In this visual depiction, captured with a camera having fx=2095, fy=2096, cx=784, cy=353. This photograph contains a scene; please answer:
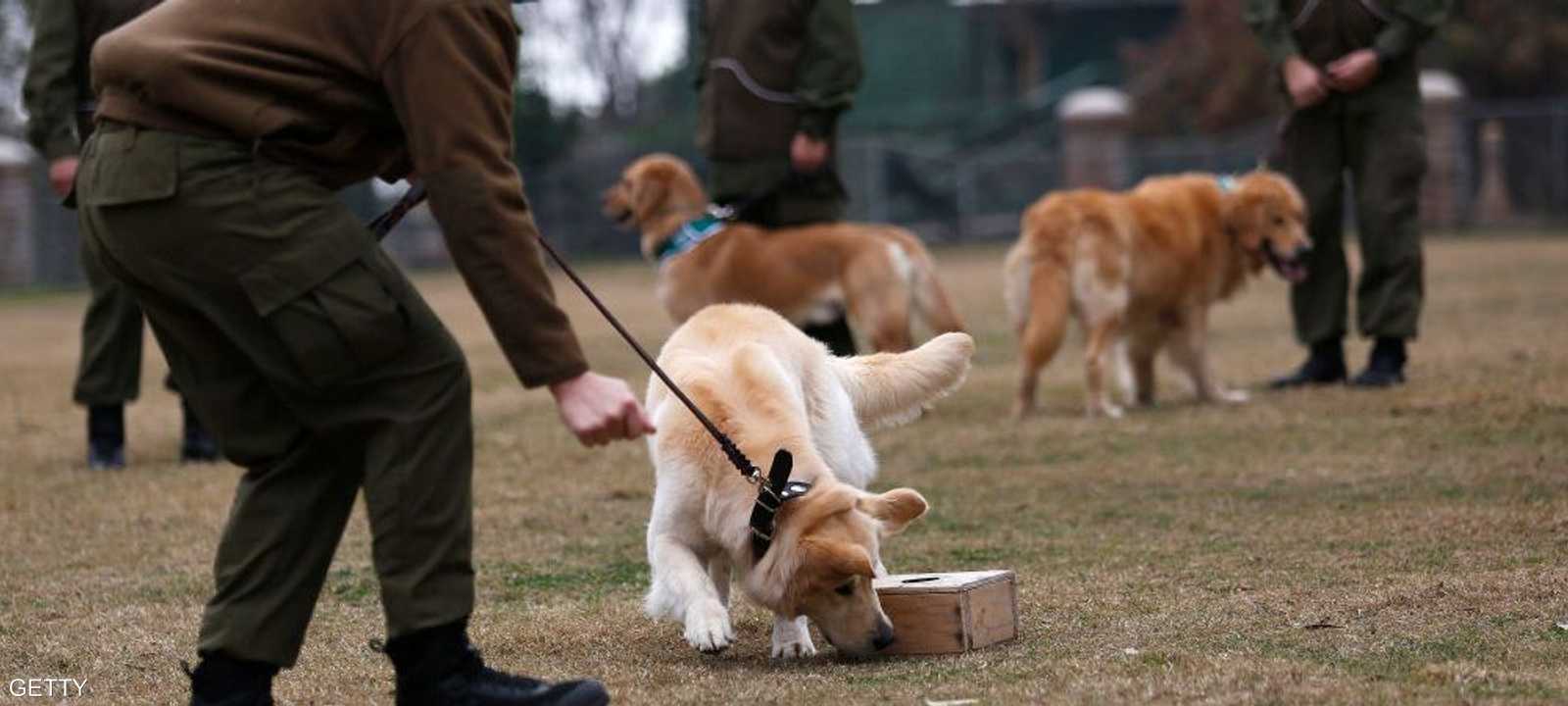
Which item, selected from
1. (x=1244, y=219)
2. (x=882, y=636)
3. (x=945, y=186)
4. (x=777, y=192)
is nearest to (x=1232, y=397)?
(x=1244, y=219)

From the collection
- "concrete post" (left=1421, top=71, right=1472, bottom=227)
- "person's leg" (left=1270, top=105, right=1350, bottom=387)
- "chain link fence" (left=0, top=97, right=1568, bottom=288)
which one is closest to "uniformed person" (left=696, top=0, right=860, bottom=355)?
"person's leg" (left=1270, top=105, right=1350, bottom=387)

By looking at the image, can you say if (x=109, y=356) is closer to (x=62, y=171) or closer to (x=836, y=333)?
(x=62, y=171)

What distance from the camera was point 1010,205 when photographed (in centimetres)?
3012

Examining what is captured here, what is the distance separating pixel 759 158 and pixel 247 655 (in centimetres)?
570

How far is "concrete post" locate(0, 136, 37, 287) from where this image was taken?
2786 cm

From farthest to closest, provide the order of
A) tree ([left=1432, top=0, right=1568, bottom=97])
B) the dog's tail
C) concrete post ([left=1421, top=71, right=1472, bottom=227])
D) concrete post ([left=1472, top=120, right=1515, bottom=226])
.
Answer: tree ([left=1432, top=0, right=1568, bottom=97]) < concrete post ([left=1472, top=120, right=1515, bottom=226]) < concrete post ([left=1421, top=71, right=1472, bottom=227]) < the dog's tail

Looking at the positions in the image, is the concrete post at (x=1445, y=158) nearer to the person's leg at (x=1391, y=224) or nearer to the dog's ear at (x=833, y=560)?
the person's leg at (x=1391, y=224)

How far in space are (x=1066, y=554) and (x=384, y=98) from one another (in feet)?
9.80

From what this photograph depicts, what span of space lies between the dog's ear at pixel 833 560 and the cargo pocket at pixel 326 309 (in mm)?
1166

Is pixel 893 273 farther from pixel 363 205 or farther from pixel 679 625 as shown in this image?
pixel 363 205

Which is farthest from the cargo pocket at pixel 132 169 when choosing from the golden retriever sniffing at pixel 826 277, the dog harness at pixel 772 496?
the golden retriever sniffing at pixel 826 277

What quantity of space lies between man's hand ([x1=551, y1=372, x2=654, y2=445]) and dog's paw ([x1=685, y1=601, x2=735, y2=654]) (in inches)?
42.8

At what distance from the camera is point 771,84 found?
29.2 ft

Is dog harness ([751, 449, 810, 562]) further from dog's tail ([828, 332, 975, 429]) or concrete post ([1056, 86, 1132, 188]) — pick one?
concrete post ([1056, 86, 1132, 188])
